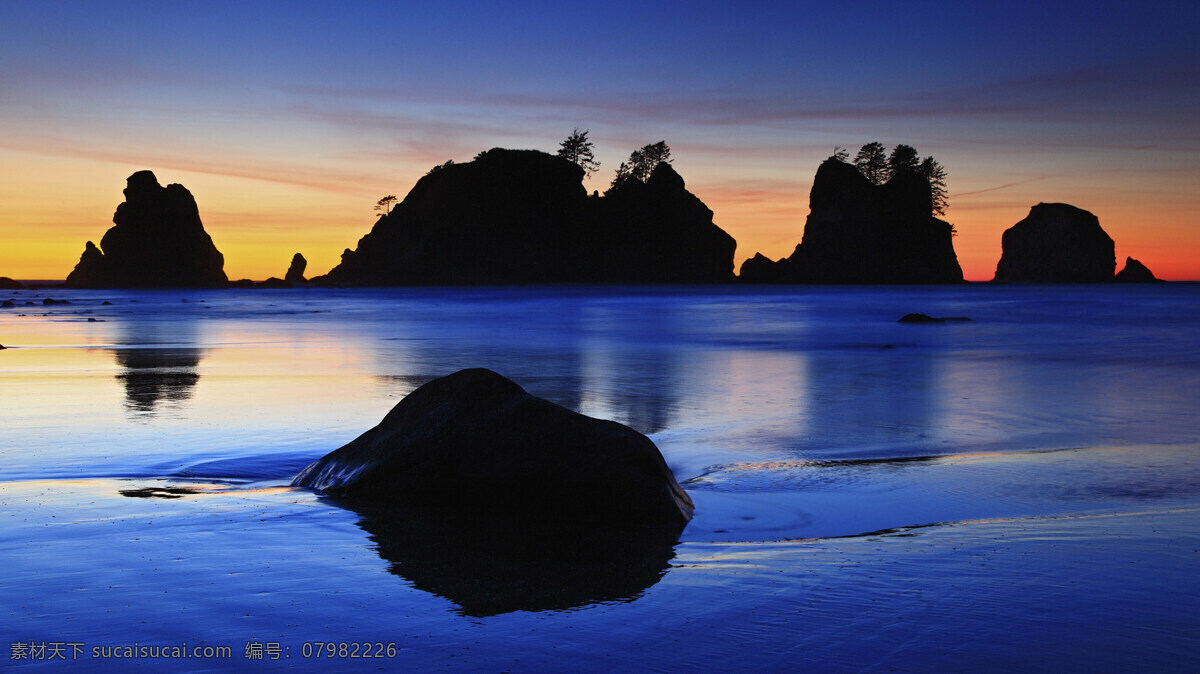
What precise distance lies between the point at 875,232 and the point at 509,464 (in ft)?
477

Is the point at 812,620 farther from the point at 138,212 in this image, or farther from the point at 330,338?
the point at 138,212

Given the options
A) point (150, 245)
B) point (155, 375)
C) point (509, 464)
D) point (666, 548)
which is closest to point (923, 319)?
point (155, 375)

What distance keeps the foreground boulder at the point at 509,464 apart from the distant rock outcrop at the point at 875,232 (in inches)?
5577

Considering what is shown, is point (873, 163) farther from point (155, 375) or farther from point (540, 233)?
point (155, 375)

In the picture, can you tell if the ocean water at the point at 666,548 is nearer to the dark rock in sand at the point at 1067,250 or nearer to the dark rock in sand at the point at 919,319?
the dark rock in sand at the point at 919,319

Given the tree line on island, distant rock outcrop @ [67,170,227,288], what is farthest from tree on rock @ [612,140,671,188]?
distant rock outcrop @ [67,170,227,288]

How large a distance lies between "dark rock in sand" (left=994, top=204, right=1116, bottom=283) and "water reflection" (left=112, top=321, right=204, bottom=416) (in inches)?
7680

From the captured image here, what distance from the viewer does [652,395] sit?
10156 mm

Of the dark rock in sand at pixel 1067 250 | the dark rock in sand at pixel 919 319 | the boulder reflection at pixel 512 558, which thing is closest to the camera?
the boulder reflection at pixel 512 558

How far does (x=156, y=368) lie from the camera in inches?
502

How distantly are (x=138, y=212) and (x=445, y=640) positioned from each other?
579 feet

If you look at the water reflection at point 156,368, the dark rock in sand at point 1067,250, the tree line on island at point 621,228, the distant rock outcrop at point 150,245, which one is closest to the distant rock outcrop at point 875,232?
the tree line on island at point 621,228

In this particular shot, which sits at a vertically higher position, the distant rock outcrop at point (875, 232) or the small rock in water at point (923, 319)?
the distant rock outcrop at point (875, 232)

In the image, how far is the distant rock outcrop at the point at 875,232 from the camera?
142625 mm
